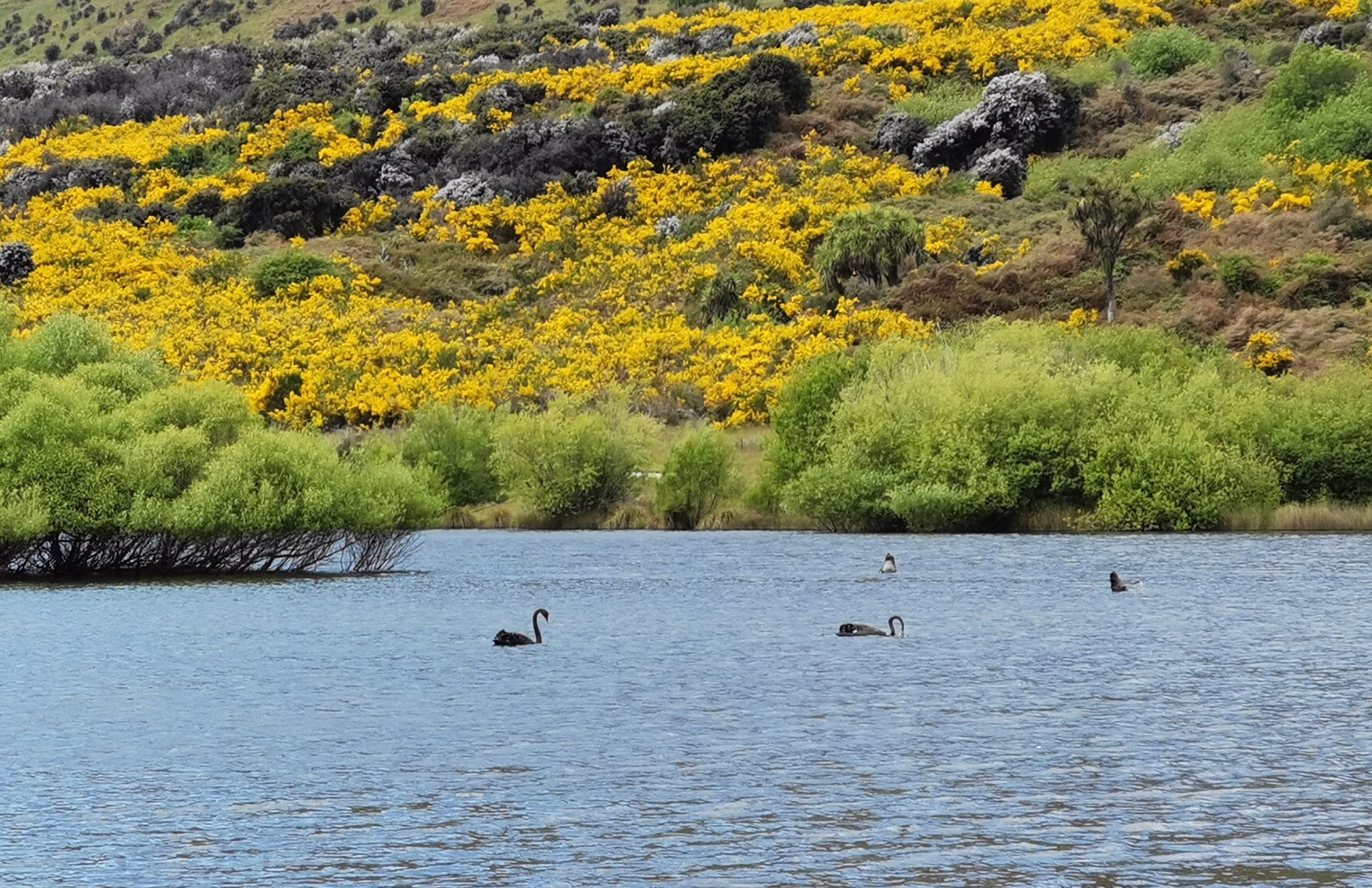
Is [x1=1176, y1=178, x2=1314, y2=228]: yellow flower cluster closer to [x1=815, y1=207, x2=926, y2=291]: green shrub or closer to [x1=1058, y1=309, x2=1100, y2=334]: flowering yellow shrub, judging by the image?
[x1=1058, y1=309, x2=1100, y2=334]: flowering yellow shrub

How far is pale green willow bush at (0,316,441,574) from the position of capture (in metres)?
49.8

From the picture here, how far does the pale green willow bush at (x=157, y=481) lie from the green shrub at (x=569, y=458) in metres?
16.0

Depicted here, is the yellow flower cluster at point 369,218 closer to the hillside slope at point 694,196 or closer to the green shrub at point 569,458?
the hillside slope at point 694,196

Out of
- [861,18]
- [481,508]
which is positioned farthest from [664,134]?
[481,508]

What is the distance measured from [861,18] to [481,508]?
77.4 metres

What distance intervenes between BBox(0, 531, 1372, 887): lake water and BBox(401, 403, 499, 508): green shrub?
29637mm

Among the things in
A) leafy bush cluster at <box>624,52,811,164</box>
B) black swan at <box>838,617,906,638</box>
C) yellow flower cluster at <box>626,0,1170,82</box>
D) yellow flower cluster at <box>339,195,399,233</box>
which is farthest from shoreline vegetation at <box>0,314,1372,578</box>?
yellow flower cluster at <box>626,0,1170,82</box>

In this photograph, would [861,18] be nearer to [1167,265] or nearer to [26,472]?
[1167,265]

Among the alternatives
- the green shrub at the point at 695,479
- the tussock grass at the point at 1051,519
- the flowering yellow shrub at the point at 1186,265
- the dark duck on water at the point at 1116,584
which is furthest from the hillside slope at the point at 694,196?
the dark duck on water at the point at 1116,584

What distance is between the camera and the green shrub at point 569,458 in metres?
72.8

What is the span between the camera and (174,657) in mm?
36312

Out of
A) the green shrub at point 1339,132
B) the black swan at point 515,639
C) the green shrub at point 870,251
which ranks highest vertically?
the green shrub at point 1339,132

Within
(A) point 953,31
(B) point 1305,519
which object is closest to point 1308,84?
(A) point 953,31

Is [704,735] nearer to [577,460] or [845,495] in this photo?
A: [845,495]
